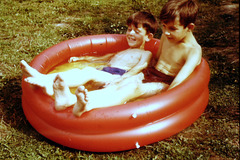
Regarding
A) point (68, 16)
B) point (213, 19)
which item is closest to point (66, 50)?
point (68, 16)

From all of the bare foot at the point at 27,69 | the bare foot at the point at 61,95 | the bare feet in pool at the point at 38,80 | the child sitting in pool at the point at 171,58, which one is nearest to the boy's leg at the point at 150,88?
the child sitting in pool at the point at 171,58

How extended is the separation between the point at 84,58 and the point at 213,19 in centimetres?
306

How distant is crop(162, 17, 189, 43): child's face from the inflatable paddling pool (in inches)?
16.7

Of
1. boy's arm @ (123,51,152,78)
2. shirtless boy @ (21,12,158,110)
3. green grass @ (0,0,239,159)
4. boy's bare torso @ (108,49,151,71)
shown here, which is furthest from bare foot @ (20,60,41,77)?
boy's bare torso @ (108,49,151,71)

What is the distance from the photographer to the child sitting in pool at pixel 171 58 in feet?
8.24

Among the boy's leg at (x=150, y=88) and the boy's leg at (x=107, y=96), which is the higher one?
the boy's leg at (x=107, y=96)

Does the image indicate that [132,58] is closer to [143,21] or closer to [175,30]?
[143,21]

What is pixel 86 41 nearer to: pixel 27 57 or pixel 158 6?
pixel 27 57

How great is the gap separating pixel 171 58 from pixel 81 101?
1343mm

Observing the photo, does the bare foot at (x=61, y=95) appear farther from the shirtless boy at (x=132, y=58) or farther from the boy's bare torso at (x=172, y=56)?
the boy's bare torso at (x=172, y=56)

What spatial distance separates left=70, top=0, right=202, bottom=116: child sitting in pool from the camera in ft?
8.24

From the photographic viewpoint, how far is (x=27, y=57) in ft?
12.9

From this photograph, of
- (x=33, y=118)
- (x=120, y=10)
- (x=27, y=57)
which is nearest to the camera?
(x=33, y=118)

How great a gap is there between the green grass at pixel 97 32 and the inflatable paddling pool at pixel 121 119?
0.11 meters
